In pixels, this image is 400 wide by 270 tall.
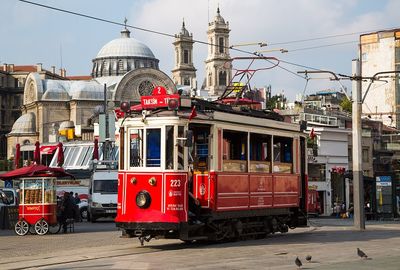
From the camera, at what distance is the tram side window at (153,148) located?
19.0 meters

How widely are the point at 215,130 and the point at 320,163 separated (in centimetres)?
4386

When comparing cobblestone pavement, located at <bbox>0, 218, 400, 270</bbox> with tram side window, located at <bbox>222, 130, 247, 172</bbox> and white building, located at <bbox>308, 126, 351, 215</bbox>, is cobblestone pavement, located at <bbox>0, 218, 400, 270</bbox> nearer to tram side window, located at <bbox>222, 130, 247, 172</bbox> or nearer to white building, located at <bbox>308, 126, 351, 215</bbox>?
tram side window, located at <bbox>222, 130, 247, 172</bbox>

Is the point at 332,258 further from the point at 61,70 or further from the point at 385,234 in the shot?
the point at 61,70

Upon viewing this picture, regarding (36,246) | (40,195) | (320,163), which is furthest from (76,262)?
(320,163)

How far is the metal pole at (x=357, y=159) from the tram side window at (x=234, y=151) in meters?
8.41

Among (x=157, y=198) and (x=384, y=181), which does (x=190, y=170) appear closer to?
(x=157, y=198)

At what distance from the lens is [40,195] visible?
87.6 feet

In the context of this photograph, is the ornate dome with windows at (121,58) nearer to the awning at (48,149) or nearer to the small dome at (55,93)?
the small dome at (55,93)

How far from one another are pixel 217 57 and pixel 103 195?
134m

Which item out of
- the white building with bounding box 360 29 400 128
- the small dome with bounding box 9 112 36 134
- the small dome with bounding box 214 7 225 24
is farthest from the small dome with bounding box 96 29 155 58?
the white building with bounding box 360 29 400 128

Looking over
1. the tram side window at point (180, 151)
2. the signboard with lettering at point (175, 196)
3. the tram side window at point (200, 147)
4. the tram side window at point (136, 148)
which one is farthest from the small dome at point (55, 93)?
the signboard with lettering at point (175, 196)

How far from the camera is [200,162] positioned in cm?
1977

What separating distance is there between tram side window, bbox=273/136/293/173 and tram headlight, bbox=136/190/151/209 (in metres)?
5.21

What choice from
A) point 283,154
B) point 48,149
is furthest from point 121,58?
point 283,154
